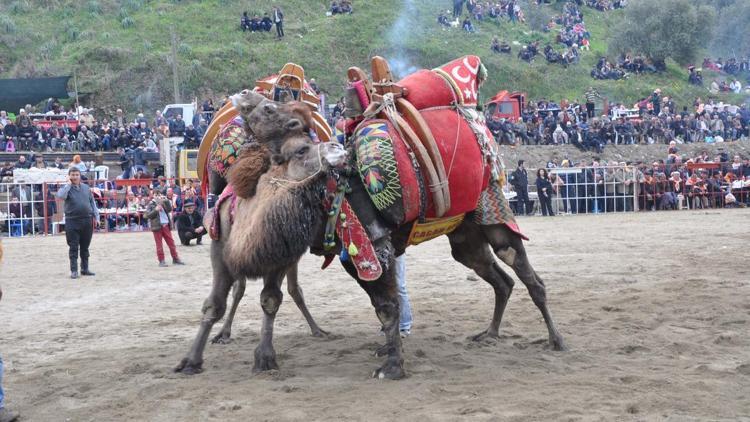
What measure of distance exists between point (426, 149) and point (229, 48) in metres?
42.3

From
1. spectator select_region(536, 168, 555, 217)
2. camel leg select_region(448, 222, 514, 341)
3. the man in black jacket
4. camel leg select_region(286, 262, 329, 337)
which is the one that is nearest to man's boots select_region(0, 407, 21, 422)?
camel leg select_region(286, 262, 329, 337)

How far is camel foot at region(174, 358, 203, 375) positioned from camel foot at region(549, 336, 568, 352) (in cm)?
309

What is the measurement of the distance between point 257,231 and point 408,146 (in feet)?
5.13

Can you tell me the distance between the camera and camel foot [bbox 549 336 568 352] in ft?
24.8

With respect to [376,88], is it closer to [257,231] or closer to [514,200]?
[257,231]

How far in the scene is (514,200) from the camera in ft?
92.3

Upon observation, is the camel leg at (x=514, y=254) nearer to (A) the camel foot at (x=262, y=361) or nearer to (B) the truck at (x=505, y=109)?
(A) the camel foot at (x=262, y=361)

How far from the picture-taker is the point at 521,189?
2747 centimetres

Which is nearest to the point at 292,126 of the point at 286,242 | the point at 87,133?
the point at 286,242

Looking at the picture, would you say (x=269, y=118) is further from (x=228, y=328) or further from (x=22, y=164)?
(x=22, y=164)

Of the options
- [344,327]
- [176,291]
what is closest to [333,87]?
[176,291]

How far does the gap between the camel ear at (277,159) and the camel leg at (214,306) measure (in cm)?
87

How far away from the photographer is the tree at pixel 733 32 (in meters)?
63.9

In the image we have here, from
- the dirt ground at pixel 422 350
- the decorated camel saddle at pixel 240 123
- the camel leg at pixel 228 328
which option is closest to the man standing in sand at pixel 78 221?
the dirt ground at pixel 422 350
